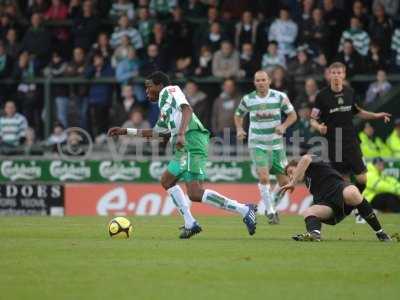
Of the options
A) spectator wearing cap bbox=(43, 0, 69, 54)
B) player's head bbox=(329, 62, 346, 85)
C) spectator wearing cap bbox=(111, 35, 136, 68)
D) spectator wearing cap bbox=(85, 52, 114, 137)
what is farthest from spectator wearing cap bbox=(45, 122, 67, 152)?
player's head bbox=(329, 62, 346, 85)

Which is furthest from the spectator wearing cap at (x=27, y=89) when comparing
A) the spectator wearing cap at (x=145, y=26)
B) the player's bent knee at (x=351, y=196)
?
the player's bent knee at (x=351, y=196)

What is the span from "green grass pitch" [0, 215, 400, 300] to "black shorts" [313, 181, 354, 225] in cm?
32

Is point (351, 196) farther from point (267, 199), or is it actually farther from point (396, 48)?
point (396, 48)

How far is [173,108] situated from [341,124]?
3.49 m

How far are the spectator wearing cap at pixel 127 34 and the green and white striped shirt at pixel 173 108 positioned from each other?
11.5 m

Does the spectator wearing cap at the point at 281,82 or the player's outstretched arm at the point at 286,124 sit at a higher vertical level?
the spectator wearing cap at the point at 281,82

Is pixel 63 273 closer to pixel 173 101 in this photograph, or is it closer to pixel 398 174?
pixel 173 101

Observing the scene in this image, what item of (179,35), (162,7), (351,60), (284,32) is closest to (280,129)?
(351,60)

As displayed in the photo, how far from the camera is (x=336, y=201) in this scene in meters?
13.3

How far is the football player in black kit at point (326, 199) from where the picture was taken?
13.2 metres

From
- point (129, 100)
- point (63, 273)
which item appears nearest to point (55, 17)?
point (129, 100)

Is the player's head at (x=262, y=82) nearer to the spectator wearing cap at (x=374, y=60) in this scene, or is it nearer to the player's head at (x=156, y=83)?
the player's head at (x=156, y=83)

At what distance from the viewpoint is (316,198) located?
13516 millimetres

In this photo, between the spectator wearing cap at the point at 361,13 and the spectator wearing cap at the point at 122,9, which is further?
the spectator wearing cap at the point at 122,9
